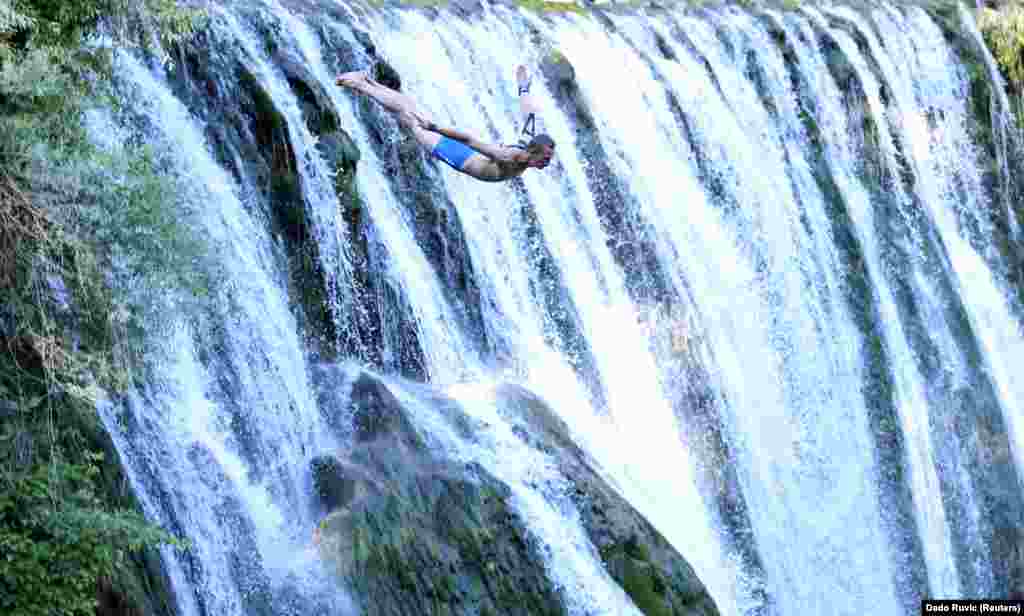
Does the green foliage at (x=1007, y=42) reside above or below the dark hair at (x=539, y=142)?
below

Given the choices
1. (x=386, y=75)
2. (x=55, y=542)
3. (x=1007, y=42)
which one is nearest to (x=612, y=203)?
(x=386, y=75)

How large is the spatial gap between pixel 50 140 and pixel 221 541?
9.31ft

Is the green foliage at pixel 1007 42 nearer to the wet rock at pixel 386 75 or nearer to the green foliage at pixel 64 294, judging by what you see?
the wet rock at pixel 386 75


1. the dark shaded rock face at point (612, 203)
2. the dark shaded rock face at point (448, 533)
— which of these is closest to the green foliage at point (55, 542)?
the dark shaded rock face at point (448, 533)

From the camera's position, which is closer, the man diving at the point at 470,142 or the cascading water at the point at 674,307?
the man diving at the point at 470,142

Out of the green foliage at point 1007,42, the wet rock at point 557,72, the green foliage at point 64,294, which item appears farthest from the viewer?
the green foliage at point 1007,42

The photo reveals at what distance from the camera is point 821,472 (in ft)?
53.5

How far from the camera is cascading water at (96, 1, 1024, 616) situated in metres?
10.6

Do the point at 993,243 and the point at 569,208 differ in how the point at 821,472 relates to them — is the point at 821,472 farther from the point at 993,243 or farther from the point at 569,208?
the point at 993,243

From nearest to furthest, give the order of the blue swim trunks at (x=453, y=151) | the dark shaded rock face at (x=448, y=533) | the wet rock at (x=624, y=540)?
the blue swim trunks at (x=453, y=151) → the dark shaded rock face at (x=448, y=533) → the wet rock at (x=624, y=540)

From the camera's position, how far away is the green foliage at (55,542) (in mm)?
8234

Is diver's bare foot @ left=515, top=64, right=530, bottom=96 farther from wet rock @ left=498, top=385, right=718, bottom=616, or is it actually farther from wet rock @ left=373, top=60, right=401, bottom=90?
wet rock @ left=373, top=60, right=401, bottom=90

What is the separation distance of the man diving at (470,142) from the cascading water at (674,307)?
2.06 m

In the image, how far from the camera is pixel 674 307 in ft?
50.8
